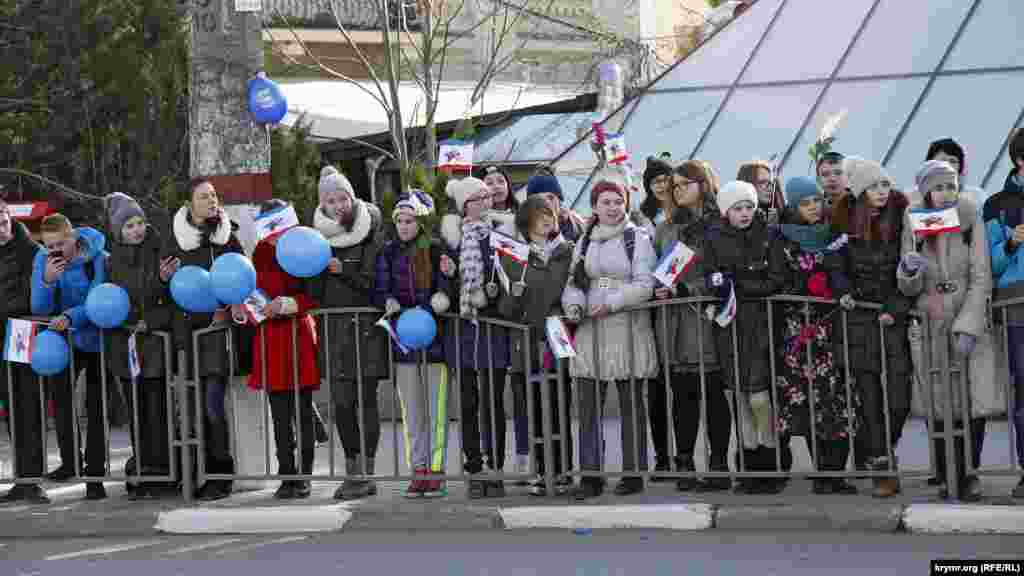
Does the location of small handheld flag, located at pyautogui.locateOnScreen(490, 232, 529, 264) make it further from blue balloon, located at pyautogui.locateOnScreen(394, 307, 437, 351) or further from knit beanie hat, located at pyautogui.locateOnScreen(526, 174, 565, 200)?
knit beanie hat, located at pyautogui.locateOnScreen(526, 174, 565, 200)

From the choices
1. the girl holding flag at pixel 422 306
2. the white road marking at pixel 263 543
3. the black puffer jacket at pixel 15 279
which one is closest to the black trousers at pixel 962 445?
the girl holding flag at pixel 422 306

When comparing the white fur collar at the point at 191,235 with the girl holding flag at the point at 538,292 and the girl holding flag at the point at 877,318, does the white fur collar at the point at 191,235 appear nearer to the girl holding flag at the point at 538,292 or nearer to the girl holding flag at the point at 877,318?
the girl holding flag at the point at 538,292

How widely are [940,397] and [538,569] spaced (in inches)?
101

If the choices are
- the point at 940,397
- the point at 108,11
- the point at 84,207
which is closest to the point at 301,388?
the point at 940,397

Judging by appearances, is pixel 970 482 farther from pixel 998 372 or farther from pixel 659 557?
pixel 659 557

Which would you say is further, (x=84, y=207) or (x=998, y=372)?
(x=84, y=207)

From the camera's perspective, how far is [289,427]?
11086 millimetres

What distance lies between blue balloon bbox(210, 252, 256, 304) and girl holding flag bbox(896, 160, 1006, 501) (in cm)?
375

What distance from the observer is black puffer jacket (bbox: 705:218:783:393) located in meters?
10.3

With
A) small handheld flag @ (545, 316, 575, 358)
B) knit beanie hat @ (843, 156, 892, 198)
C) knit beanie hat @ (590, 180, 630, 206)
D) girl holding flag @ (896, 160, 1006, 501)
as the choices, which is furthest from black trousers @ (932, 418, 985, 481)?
knit beanie hat @ (590, 180, 630, 206)

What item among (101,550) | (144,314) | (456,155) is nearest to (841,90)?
(456,155)

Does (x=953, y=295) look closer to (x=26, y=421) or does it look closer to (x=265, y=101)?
(x=265, y=101)

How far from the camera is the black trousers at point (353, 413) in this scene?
36.1ft

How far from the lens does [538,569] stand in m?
8.75
